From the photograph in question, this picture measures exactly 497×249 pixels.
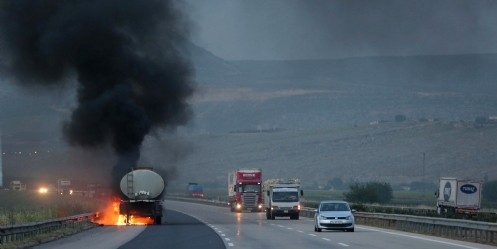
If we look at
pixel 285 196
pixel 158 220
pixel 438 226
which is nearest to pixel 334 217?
pixel 438 226

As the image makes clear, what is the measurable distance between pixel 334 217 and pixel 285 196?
964 inches

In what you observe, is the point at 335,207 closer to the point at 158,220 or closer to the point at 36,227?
the point at 36,227

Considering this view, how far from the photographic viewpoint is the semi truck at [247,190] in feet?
316

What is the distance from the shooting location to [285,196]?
76.8m

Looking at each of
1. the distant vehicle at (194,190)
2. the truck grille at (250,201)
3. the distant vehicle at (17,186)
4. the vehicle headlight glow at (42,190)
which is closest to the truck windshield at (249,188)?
the truck grille at (250,201)

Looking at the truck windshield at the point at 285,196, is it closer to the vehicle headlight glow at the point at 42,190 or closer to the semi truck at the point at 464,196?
the semi truck at the point at 464,196

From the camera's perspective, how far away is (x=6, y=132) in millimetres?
163375

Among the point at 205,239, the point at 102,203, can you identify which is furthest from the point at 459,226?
the point at 102,203

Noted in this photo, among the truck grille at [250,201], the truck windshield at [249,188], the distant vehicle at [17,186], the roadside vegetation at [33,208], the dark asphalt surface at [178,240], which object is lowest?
the dark asphalt surface at [178,240]

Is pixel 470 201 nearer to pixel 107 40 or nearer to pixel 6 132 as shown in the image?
pixel 107 40

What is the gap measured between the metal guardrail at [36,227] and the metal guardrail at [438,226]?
17593 mm

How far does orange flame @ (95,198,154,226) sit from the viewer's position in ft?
215

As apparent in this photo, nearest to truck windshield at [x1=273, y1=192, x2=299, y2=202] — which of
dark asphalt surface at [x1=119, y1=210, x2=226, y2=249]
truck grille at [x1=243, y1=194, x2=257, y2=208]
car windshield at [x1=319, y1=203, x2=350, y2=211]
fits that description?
truck grille at [x1=243, y1=194, x2=257, y2=208]

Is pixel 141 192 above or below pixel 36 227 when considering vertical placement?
above
